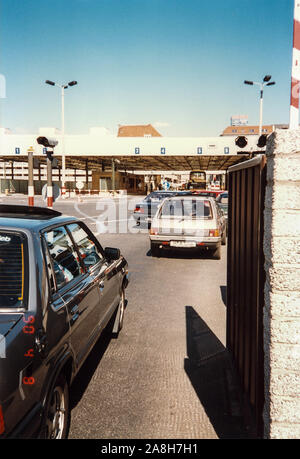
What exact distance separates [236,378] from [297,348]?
4.49 ft

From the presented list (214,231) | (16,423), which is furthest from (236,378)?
(214,231)

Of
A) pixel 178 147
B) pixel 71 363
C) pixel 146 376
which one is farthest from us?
pixel 178 147

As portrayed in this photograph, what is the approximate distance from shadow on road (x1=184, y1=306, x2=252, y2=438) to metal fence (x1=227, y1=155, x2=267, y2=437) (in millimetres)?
217

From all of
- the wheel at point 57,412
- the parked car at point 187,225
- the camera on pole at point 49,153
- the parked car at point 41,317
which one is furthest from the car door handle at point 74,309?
the camera on pole at point 49,153

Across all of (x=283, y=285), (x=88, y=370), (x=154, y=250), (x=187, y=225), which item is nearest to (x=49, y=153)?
(x=154, y=250)

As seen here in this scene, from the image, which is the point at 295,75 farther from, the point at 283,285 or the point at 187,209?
the point at 187,209

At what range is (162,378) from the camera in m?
3.73

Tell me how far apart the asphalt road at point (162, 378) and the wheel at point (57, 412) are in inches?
8.0

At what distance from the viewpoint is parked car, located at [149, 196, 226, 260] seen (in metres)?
9.70

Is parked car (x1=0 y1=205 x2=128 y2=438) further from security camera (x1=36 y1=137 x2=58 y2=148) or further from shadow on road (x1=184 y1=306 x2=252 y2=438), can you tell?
security camera (x1=36 y1=137 x2=58 y2=148)

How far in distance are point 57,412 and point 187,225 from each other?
7.46m

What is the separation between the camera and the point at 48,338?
2.34 m

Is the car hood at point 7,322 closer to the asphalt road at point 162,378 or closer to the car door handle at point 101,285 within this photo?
the asphalt road at point 162,378
